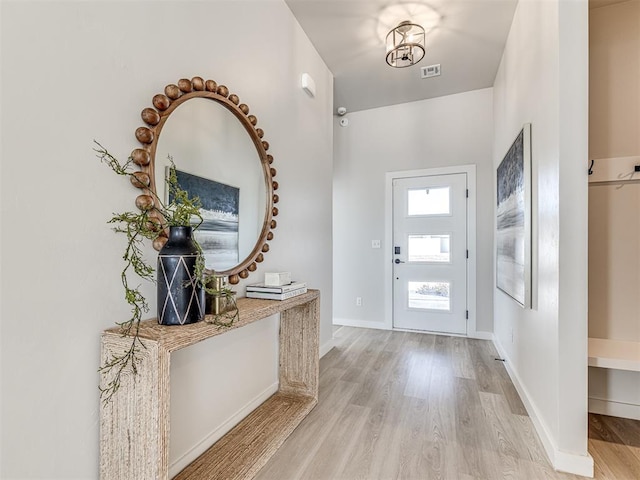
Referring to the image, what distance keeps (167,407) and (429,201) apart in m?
3.60

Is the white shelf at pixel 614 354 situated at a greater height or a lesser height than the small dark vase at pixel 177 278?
lesser

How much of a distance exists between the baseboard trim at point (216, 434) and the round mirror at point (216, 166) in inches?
32.0

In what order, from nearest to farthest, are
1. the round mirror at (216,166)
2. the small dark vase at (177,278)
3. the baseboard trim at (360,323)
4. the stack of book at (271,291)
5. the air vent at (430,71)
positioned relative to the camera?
the small dark vase at (177,278), the round mirror at (216,166), the stack of book at (271,291), the air vent at (430,71), the baseboard trim at (360,323)

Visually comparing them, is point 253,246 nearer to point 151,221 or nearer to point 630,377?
point 151,221

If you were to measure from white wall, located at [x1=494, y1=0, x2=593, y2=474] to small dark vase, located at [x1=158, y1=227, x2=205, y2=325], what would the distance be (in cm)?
171

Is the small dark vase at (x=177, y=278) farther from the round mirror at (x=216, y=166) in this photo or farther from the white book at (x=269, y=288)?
the white book at (x=269, y=288)

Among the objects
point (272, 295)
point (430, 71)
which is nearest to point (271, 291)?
point (272, 295)

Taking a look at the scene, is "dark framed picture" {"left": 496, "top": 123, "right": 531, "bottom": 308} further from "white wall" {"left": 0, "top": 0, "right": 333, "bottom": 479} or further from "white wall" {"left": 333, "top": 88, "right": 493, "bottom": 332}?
"white wall" {"left": 0, "top": 0, "right": 333, "bottom": 479}

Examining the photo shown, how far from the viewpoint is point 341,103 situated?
4.12m

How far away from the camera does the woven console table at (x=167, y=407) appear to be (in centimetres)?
103

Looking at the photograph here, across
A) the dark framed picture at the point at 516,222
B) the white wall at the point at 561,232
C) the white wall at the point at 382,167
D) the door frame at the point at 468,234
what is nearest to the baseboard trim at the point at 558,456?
the white wall at the point at 561,232

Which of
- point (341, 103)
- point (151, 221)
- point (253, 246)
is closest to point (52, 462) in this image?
point (151, 221)

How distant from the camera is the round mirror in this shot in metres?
1.34

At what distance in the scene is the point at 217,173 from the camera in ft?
5.65
